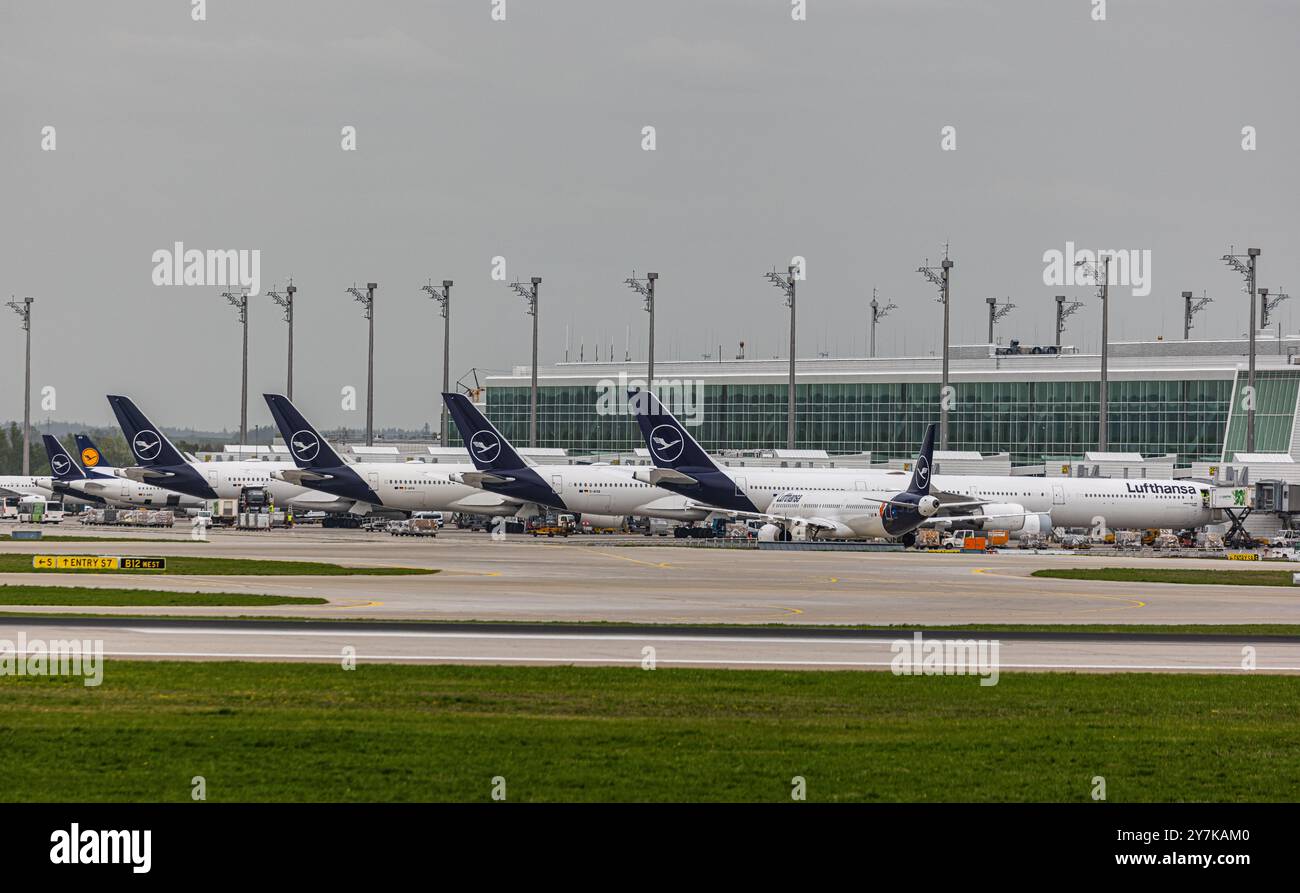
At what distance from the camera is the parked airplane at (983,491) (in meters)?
103

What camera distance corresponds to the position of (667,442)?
104 metres

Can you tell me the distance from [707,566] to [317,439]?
51669 mm

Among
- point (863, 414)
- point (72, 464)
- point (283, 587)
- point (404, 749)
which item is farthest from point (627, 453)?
point (404, 749)

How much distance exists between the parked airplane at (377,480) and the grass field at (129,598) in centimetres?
6456

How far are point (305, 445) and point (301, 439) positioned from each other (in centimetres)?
53

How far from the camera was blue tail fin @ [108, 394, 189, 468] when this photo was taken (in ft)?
403

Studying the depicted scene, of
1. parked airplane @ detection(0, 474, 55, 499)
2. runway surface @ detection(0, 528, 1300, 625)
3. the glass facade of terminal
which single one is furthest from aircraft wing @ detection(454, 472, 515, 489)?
the glass facade of terminal

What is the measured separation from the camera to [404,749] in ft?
66.8

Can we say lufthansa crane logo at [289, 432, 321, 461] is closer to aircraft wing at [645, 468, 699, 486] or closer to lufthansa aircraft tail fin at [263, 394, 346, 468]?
lufthansa aircraft tail fin at [263, 394, 346, 468]

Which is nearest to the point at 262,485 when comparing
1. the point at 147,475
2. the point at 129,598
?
the point at 147,475

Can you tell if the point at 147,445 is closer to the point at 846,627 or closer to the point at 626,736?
the point at 846,627

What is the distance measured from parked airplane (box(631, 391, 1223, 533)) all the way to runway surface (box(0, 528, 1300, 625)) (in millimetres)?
17950

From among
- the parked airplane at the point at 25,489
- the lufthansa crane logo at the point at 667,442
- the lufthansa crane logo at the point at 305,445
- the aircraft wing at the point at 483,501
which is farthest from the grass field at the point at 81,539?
the parked airplane at the point at 25,489

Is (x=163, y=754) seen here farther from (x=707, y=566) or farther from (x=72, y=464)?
(x=72, y=464)
